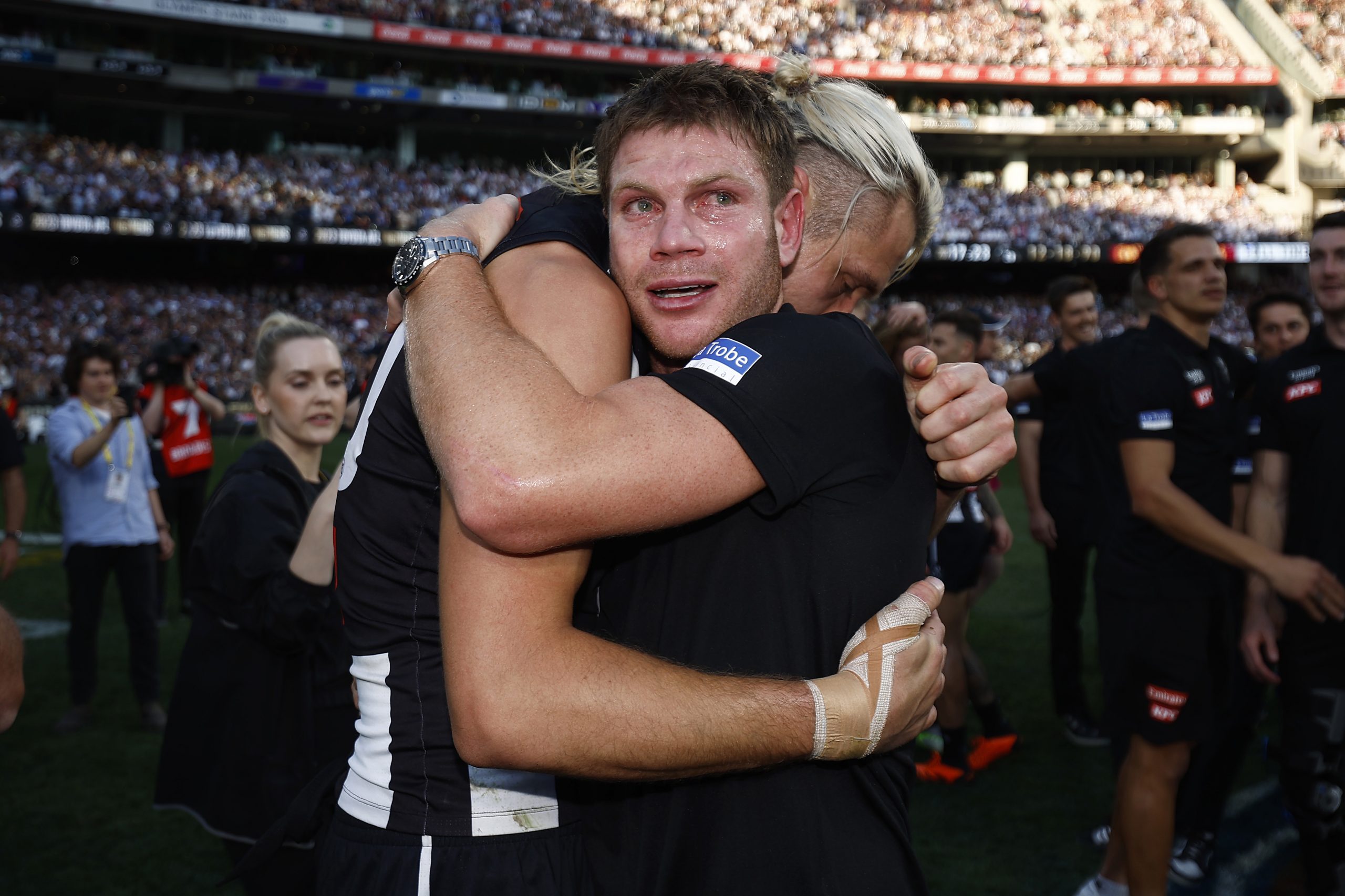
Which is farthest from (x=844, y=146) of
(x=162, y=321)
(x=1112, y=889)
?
(x=162, y=321)

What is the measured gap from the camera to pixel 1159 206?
41.8 meters

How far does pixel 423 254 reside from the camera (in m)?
1.80

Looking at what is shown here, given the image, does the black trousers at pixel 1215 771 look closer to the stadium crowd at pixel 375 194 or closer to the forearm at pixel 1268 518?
the forearm at pixel 1268 518

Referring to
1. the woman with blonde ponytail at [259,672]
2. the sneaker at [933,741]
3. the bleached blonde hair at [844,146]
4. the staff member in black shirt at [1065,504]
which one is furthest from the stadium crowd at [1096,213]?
the bleached blonde hair at [844,146]

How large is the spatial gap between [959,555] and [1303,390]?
76.5 inches

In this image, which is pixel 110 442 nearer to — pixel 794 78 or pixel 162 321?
pixel 794 78

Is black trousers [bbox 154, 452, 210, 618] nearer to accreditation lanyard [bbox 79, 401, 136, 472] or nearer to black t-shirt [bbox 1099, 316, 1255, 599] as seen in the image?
accreditation lanyard [bbox 79, 401, 136, 472]

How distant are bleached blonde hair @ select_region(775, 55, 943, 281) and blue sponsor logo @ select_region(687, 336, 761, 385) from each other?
2.01ft

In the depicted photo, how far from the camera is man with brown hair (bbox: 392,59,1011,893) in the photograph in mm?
1485

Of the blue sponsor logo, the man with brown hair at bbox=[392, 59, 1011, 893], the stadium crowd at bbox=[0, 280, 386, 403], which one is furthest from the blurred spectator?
the stadium crowd at bbox=[0, 280, 386, 403]

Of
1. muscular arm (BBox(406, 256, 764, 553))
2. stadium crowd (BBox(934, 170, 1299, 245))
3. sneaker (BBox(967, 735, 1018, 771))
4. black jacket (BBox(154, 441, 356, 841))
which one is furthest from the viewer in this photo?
stadium crowd (BBox(934, 170, 1299, 245))

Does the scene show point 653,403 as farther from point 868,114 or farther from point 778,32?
point 778,32

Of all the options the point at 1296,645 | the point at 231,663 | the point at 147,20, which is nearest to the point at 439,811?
the point at 231,663

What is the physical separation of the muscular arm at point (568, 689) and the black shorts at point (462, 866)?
401mm
